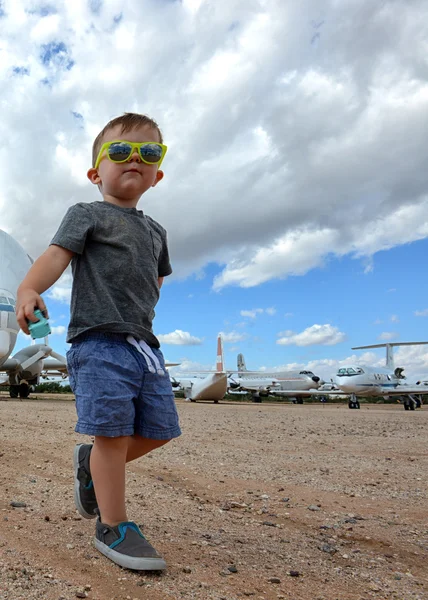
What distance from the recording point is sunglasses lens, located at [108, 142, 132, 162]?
2125 millimetres

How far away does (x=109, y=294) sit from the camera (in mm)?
2014

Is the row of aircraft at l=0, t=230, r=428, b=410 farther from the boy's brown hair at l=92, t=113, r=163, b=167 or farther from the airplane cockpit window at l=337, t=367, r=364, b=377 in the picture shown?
the boy's brown hair at l=92, t=113, r=163, b=167

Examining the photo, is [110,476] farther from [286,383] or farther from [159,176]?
[286,383]

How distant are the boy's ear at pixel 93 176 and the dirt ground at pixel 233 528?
1.59 metres

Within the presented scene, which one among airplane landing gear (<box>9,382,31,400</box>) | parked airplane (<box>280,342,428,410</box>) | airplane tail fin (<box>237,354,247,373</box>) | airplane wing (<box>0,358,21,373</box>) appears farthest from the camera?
airplane tail fin (<box>237,354,247,373</box>)

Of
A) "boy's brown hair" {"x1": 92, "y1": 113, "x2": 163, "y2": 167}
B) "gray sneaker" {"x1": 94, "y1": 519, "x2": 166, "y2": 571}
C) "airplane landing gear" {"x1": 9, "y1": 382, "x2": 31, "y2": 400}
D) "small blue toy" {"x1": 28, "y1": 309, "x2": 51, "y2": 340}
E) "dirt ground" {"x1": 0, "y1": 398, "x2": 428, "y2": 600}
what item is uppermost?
"boy's brown hair" {"x1": 92, "y1": 113, "x2": 163, "y2": 167}

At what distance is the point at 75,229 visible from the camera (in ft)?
6.63

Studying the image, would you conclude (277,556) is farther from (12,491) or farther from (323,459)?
(323,459)

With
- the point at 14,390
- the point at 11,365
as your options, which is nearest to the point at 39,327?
the point at 11,365

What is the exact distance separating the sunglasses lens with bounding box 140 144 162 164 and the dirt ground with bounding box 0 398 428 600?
165 cm

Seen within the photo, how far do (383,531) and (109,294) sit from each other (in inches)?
69.5

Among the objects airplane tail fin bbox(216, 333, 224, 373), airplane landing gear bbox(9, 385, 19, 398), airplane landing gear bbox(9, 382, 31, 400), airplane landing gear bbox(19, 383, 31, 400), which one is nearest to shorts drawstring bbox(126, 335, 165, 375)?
airplane landing gear bbox(9, 382, 31, 400)

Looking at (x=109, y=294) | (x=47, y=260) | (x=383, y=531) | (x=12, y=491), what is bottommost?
(x=383, y=531)

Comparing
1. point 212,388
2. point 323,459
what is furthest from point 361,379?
point 323,459
